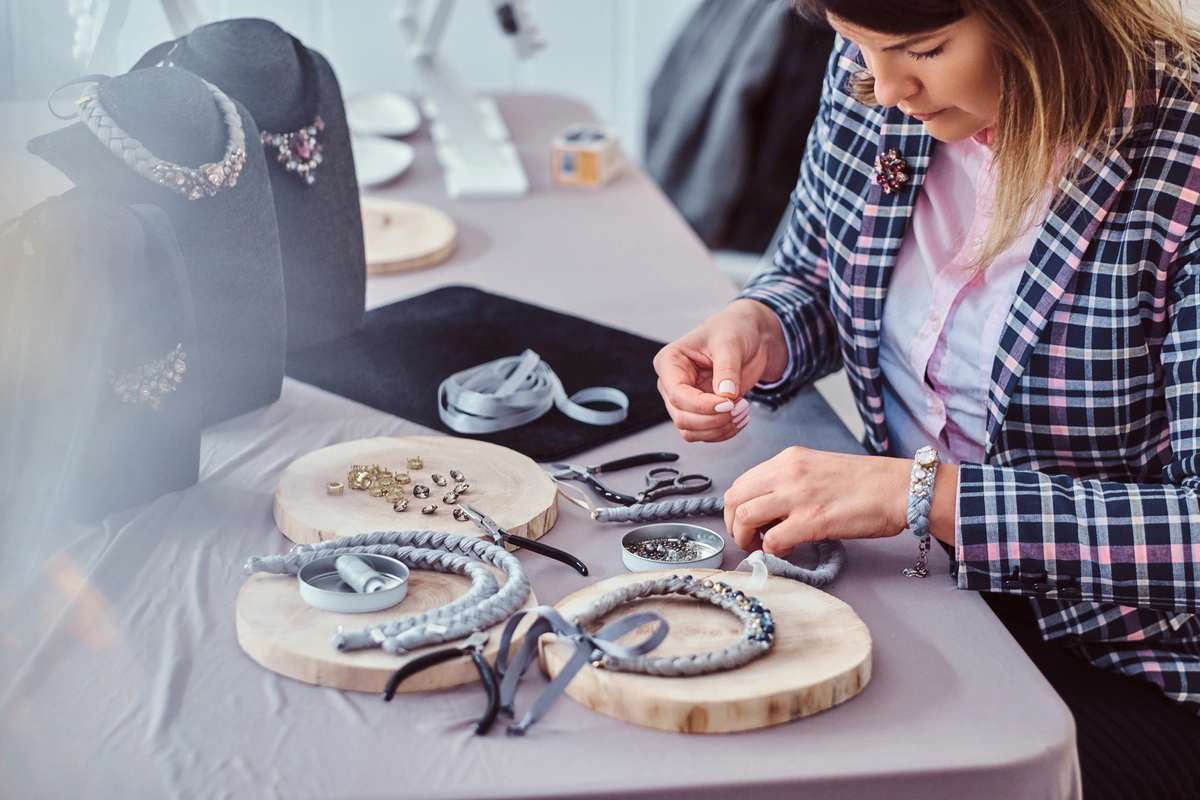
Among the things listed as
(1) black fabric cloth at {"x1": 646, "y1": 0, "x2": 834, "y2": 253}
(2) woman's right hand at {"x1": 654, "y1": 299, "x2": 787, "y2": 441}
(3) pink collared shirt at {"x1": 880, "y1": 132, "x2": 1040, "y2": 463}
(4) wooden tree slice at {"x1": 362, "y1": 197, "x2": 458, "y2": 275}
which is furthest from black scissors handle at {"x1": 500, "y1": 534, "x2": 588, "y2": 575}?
(1) black fabric cloth at {"x1": 646, "y1": 0, "x2": 834, "y2": 253}

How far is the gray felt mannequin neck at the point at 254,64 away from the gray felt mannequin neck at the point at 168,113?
127 millimetres

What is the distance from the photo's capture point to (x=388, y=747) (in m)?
0.61

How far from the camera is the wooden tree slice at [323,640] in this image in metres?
0.66

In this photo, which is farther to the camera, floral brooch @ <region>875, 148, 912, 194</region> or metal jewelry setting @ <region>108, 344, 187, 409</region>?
floral brooch @ <region>875, 148, 912, 194</region>

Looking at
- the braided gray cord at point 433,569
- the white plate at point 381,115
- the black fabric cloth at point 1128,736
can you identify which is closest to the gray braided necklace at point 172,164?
the braided gray cord at point 433,569

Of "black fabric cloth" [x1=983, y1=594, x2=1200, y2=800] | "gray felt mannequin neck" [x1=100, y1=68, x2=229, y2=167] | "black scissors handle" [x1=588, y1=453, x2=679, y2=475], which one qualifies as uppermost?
"gray felt mannequin neck" [x1=100, y1=68, x2=229, y2=167]

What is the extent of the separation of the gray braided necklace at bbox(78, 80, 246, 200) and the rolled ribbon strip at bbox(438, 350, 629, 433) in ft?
0.94

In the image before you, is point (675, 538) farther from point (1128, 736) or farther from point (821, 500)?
point (1128, 736)

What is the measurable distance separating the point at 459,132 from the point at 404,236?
447 millimetres

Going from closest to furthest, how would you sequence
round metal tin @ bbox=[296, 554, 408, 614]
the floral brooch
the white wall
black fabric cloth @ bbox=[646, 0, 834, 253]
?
round metal tin @ bbox=[296, 554, 408, 614]
the floral brooch
black fabric cloth @ bbox=[646, 0, 834, 253]
the white wall

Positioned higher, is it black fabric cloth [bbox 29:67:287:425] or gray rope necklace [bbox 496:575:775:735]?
black fabric cloth [bbox 29:67:287:425]

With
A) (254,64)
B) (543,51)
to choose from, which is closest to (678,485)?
(254,64)

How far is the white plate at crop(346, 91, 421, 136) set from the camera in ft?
7.20

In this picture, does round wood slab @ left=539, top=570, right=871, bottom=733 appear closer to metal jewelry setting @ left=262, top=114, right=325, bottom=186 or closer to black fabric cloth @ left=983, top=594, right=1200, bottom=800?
black fabric cloth @ left=983, top=594, right=1200, bottom=800
